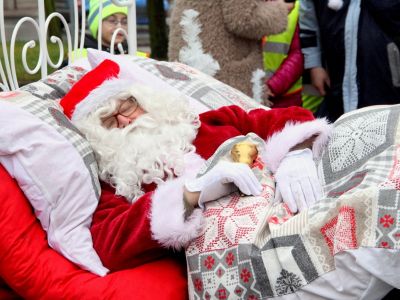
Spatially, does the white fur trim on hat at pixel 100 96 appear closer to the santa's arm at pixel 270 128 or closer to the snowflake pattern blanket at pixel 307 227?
the santa's arm at pixel 270 128

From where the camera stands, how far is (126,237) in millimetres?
1964

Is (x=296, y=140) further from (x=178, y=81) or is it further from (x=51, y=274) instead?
(x=51, y=274)

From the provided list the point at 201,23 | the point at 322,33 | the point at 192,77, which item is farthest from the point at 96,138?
the point at 322,33

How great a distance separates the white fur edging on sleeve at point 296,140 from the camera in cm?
222

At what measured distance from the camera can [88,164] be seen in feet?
7.22

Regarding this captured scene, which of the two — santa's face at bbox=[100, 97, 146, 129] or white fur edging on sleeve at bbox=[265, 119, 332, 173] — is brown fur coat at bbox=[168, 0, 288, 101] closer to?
santa's face at bbox=[100, 97, 146, 129]

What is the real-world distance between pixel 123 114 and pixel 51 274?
751 millimetres

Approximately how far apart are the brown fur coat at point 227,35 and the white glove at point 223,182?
53.8 inches

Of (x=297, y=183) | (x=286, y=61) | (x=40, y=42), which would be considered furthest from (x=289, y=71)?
(x=297, y=183)

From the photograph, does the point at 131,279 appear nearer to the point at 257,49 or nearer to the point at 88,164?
the point at 88,164

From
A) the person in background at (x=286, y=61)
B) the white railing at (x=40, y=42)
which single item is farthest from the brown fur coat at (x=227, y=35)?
the person in background at (x=286, y=61)

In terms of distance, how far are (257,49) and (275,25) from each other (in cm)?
19

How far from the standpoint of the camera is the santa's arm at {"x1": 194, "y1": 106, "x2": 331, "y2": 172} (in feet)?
7.33

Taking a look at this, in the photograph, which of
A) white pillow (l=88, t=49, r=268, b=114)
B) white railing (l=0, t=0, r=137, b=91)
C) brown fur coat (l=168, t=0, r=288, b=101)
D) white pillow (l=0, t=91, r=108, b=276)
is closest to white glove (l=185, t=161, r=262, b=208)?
white pillow (l=0, t=91, r=108, b=276)
